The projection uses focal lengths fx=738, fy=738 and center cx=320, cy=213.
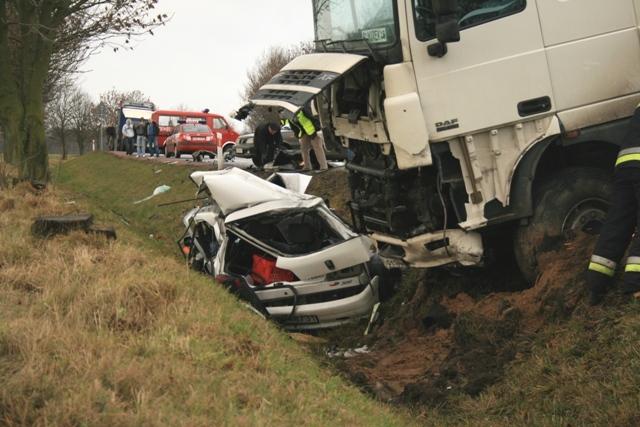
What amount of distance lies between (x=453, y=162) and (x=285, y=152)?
10.3 meters

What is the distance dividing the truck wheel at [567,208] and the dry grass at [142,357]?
2.13 meters

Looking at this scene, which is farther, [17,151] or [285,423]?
[17,151]

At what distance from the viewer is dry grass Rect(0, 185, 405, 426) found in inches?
139

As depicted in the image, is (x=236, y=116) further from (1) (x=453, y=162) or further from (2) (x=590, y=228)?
(2) (x=590, y=228)

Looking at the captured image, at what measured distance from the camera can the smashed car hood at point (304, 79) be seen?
6156mm

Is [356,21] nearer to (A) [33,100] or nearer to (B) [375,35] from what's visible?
(B) [375,35]

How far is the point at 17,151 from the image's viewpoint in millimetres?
16500

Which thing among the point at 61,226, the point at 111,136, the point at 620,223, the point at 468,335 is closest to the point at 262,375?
the point at 468,335

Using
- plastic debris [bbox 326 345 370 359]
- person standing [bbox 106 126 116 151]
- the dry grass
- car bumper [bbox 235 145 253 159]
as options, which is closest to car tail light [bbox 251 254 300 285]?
plastic debris [bbox 326 345 370 359]

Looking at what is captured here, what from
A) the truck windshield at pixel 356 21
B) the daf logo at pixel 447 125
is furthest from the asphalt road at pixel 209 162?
the daf logo at pixel 447 125

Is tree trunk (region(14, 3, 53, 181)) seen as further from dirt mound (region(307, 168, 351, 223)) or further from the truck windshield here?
the truck windshield

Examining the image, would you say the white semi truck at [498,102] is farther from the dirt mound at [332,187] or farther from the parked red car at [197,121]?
the parked red car at [197,121]

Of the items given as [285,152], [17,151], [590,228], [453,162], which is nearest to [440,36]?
[453,162]

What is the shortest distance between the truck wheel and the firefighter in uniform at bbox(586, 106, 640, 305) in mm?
1043
